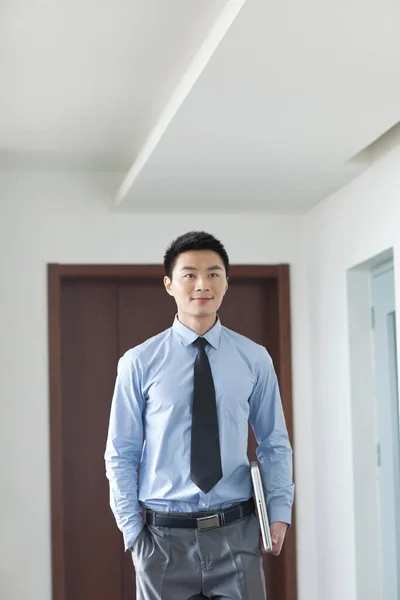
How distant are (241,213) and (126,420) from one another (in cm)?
231

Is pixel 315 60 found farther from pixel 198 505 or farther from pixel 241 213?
pixel 241 213

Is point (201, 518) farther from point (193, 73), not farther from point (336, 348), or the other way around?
point (336, 348)

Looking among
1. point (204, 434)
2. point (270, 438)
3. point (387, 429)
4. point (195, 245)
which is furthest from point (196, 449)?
point (387, 429)

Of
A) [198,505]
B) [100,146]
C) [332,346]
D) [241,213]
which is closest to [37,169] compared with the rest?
[100,146]

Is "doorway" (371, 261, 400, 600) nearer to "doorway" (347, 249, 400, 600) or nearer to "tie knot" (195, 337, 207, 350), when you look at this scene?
"doorway" (347, 249, 400, 600)

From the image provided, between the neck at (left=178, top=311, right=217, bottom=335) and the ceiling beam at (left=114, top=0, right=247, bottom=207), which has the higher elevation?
the ceiling beam at (left=114, top=0, right=247, bottom=207)

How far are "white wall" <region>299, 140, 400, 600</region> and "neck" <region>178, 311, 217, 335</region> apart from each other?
131cm

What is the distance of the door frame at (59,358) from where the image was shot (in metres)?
4.48

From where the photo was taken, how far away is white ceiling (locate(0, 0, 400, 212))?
2570mm

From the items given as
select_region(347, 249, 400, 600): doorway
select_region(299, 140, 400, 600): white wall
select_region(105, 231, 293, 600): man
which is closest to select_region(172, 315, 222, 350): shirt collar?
select_region(105, 231, 293, 600): man

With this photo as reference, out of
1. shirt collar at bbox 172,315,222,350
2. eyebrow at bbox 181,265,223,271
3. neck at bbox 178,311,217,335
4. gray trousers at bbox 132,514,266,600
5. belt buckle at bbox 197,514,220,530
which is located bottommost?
gray trousers at bbox 132,514,266,600

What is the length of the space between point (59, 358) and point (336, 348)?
1228 mm

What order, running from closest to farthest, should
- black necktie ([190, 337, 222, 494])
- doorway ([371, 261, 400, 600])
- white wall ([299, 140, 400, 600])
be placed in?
black necktie ([190, 337, 222, 494]), white wall ([299, 140, 400, 600]), doorway ([371, 261, 400, 600])

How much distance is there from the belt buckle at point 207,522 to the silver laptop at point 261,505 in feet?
0.36
